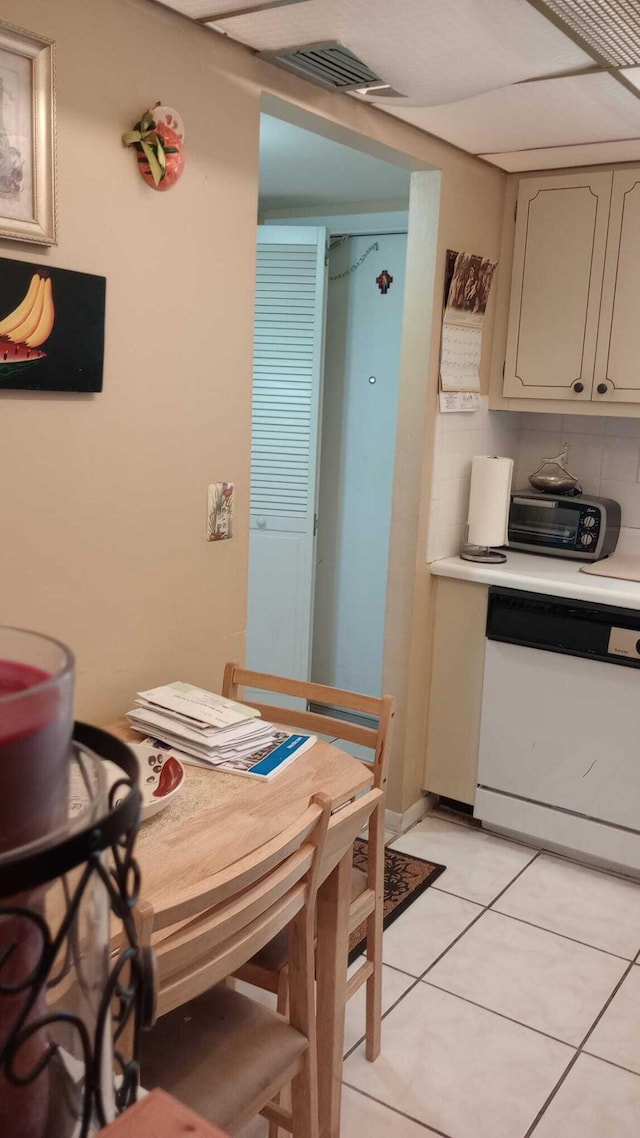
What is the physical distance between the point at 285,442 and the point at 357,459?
0.44 metres

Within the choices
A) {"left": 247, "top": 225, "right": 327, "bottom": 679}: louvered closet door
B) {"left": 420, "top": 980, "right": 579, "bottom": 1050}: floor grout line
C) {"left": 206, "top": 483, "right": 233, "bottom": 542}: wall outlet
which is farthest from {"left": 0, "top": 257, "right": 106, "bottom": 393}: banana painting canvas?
{"left": 247, "top": 225, "right": 327, "bottom": 679}: louvered closet door

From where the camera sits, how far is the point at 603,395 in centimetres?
320

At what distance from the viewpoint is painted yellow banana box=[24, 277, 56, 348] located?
1727mm

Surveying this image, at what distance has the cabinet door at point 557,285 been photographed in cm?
314

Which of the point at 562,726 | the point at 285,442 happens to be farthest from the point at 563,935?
the point at 285,442

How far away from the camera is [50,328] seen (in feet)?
5.77

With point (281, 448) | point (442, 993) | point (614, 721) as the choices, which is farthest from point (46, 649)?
point (281, 448)

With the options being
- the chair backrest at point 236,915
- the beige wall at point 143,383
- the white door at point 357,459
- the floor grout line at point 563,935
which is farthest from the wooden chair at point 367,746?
the white door at point 357,459

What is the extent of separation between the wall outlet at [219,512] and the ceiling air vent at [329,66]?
983 mm

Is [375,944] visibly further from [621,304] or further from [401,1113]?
[621,304]

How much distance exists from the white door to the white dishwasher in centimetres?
105

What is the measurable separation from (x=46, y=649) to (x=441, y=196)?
9.16 feet

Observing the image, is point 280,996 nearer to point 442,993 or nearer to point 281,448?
point 442,993

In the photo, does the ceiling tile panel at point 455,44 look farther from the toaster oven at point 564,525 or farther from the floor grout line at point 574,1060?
the floor grout line at point 574,1060
